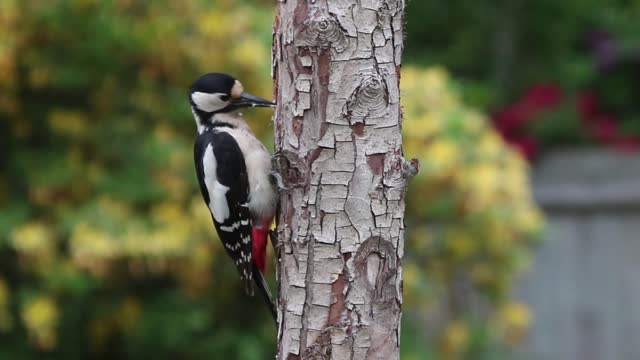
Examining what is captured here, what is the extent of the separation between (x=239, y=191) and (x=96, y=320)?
1.70 metres

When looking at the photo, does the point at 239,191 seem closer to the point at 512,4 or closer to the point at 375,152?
the point at 375,152

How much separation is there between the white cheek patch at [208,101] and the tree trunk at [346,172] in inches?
27.5

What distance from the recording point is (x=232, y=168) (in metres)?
3.44

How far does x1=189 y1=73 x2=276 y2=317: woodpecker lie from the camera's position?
338 centimetres

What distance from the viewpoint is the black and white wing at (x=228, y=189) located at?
3424mm

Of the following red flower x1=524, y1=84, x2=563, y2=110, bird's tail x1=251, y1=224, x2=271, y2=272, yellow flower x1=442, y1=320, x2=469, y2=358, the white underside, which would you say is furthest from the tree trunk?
Answer: red flower x1=524, y1=84, x2=563, y2=110

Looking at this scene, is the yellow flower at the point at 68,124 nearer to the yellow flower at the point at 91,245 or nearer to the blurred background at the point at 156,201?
the blurred background at the point at 156,201

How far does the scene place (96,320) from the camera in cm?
488

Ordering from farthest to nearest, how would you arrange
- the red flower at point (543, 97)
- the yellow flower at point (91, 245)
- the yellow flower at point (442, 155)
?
the red flower at point (543, 97)
the yellow flower at point (442, 155)
the yellow flower at point (91, 245)

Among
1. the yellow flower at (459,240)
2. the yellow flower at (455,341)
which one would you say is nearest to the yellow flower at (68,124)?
the yellow flower at (459,240)

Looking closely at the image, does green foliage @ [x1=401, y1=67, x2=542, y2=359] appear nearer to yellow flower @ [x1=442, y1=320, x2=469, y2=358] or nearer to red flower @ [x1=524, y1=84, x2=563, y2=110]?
yellow flower @ [x1=442, y1=320, x2=469, y2=358]

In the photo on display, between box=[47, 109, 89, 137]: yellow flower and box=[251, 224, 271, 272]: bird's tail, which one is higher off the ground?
box=[47, 109, 89, 137]: yellow flower

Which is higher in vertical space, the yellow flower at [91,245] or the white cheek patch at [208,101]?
the white cheek patch at [208,101]

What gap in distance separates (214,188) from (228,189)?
0.18ft
